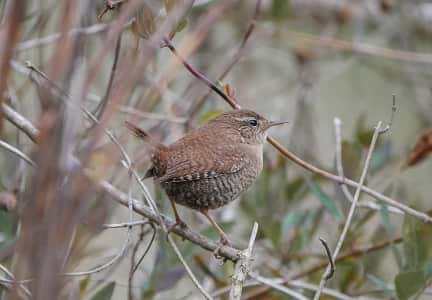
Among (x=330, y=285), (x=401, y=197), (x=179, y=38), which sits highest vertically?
(x=179, y=38)

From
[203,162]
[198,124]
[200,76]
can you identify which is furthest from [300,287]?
[200,76]

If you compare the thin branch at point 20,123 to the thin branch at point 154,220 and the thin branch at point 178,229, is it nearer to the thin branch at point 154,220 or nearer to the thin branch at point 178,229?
the thin branch at point 154,220

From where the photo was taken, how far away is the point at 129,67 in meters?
1.10

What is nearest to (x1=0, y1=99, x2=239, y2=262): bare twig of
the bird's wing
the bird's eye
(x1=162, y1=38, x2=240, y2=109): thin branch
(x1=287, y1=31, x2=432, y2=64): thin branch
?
the bird's wing

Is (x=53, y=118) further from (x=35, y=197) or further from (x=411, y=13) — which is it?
(x=411, y=13)

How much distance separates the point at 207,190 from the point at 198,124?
689 millimetres

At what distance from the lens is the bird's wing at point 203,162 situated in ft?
10.0

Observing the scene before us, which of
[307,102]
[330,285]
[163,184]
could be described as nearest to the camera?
[163,184]

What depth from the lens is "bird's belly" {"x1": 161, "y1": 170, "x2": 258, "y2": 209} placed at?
3.15 meters

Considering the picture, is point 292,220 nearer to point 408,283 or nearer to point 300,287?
point 300,287

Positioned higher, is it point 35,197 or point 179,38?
point 179,38

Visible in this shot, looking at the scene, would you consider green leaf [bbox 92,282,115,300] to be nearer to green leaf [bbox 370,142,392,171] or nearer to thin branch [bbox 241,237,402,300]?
thin branch [bbox 241,237,402,300]

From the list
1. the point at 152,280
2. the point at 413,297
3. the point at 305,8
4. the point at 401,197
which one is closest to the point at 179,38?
the point at 305,8

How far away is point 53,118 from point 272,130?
4.06m
